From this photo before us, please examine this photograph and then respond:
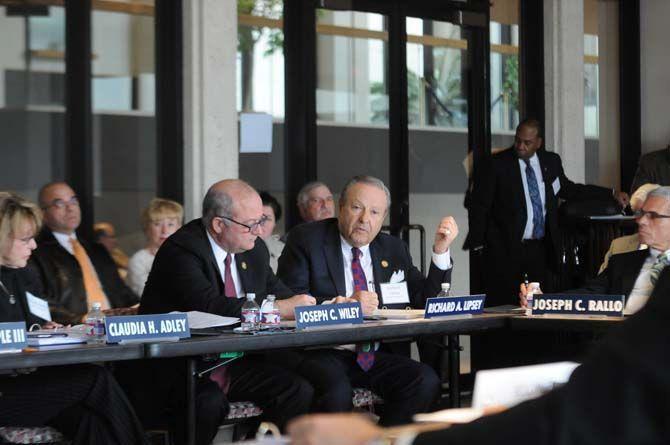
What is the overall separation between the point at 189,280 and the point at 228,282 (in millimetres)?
270

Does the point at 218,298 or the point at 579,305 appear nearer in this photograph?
the point at 218,298

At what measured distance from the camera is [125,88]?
6703 mm

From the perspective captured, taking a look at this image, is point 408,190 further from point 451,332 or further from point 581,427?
point 581,427

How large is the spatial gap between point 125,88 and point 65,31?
0.48 metres

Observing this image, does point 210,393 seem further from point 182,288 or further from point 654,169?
point 654,169

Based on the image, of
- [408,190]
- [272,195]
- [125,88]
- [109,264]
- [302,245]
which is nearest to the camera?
[302,245]

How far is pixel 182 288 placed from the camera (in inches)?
180

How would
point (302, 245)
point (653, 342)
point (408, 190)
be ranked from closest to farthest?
point (653, 342) < point (302, 245) < point (408, 190)

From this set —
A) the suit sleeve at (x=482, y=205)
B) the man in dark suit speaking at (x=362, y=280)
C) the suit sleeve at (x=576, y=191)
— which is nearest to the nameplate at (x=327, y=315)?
the man in dark suit speaking at (x=362, y=280)

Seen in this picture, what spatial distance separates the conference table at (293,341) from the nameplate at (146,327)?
1.8 inches

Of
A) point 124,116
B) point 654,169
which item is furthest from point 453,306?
point 654,169

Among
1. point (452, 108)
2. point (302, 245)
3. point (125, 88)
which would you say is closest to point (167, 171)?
point (125, 88)

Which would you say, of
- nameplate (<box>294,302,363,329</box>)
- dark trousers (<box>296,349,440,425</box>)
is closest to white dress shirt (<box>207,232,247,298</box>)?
dark trousers (<box>296,349,440,425</box>)

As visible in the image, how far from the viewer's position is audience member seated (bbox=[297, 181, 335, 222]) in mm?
7023
